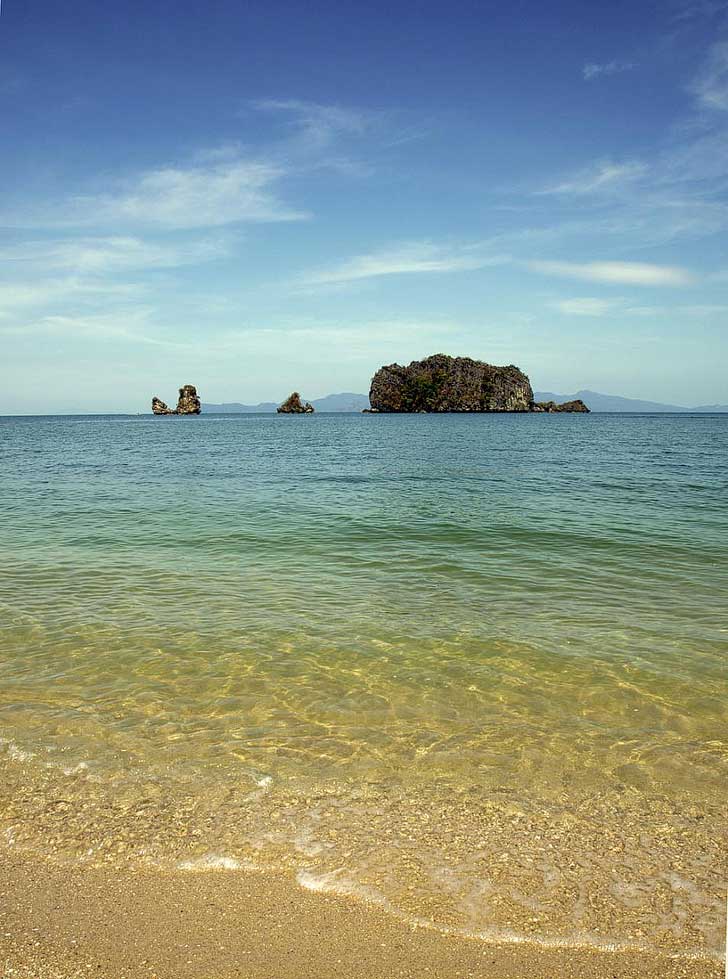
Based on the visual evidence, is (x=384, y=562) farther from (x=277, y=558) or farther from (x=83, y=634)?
(x=83, y=634)

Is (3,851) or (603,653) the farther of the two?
(603,653)

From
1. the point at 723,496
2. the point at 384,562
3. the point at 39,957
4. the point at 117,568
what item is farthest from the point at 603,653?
the point at 723,496

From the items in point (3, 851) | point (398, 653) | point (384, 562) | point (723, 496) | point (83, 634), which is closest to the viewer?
point (3, 851)

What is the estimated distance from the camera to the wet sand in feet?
11.6

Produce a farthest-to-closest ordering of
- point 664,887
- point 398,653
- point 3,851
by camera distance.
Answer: point 398,653
point 3,851
point 664,887

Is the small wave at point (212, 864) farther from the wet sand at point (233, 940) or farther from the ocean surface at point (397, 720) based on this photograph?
the wet sand at point (233, 940)

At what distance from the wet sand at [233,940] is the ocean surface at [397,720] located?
0.57 feet

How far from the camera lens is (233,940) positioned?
374 cm

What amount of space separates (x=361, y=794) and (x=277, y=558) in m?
10.2

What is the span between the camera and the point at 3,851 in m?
4.57

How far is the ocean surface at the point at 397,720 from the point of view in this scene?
4.47 metres

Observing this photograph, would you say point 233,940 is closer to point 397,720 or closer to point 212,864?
point 212,864

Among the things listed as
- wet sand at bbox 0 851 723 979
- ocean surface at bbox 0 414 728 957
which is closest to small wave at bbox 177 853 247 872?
ocean surface at bbox 0 414 728 957

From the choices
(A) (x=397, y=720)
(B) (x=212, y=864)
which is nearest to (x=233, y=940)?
(B) (x=212, y=864)
